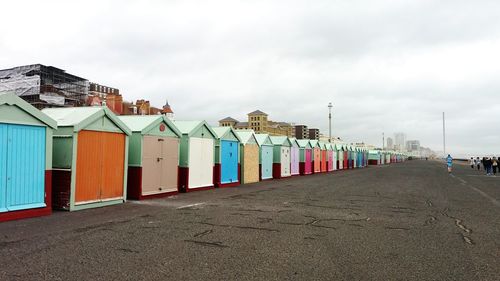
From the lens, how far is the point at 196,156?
58.2ft

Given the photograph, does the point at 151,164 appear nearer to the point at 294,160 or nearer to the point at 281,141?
the point at 281,141

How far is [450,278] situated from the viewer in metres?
5.31

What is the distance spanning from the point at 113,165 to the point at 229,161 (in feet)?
29.7

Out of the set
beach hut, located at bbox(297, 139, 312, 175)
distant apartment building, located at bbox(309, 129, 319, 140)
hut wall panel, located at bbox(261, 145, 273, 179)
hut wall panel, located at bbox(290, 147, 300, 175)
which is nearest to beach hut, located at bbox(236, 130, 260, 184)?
hut wall panel, located at bbox(261, 145, 273, 179)

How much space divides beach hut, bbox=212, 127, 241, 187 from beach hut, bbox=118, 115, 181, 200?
3.92m

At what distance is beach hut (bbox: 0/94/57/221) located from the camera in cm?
930

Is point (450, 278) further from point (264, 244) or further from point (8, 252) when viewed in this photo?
point (8, 252)

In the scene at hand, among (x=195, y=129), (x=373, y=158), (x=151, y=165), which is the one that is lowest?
(x=373, y=158)

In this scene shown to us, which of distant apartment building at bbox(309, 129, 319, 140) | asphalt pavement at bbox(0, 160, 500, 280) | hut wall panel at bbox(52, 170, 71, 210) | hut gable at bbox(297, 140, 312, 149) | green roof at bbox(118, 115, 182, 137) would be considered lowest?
asphalt pavement at bbox(0, 160, 500, 280)

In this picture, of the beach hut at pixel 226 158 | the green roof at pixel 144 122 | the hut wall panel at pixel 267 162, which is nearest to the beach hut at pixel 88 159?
the green roof at pixel 144 122

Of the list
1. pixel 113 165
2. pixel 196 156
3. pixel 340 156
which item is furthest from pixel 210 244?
pixel 340 156

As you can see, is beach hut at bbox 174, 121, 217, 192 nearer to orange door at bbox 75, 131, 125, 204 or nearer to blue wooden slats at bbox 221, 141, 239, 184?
blue wooden slats at bbox 221, 141, 239, 184

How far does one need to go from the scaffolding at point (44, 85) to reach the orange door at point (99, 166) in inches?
1148

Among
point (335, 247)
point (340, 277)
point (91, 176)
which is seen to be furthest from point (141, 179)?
point (340, 277)
